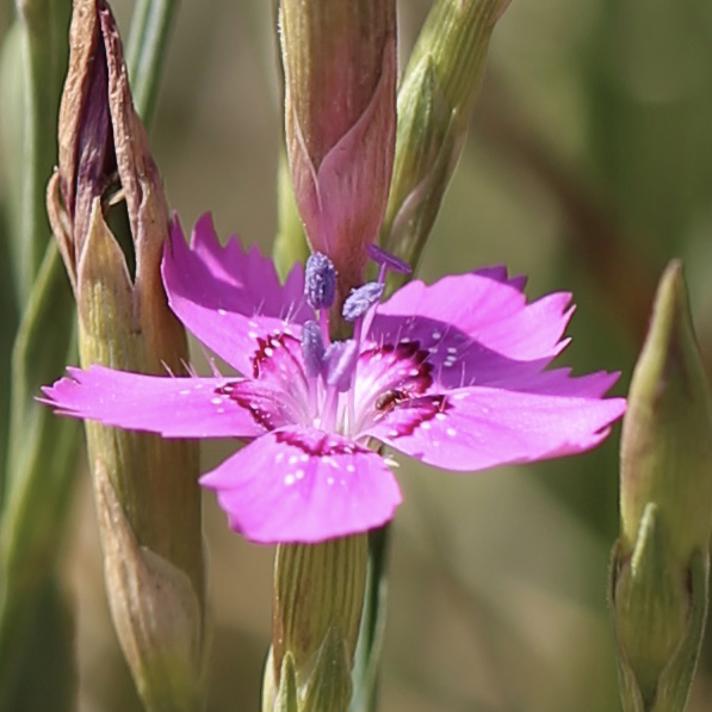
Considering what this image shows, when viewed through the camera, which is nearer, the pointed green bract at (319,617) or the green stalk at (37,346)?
the pointed green bract at (319,617)

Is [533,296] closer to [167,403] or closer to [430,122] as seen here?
[430,122]

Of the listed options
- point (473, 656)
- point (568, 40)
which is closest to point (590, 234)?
point (568, 40)

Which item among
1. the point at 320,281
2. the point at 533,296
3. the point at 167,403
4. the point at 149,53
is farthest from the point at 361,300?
the point at 533,296

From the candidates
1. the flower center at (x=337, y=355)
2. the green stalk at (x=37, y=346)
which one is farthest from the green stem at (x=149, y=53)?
the flower center at (x=337, y=355)

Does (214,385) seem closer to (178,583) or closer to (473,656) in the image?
(178,583)

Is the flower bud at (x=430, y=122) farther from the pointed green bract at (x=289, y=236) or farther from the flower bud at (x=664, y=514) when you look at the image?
the flower bud at (x=664, y=514)
